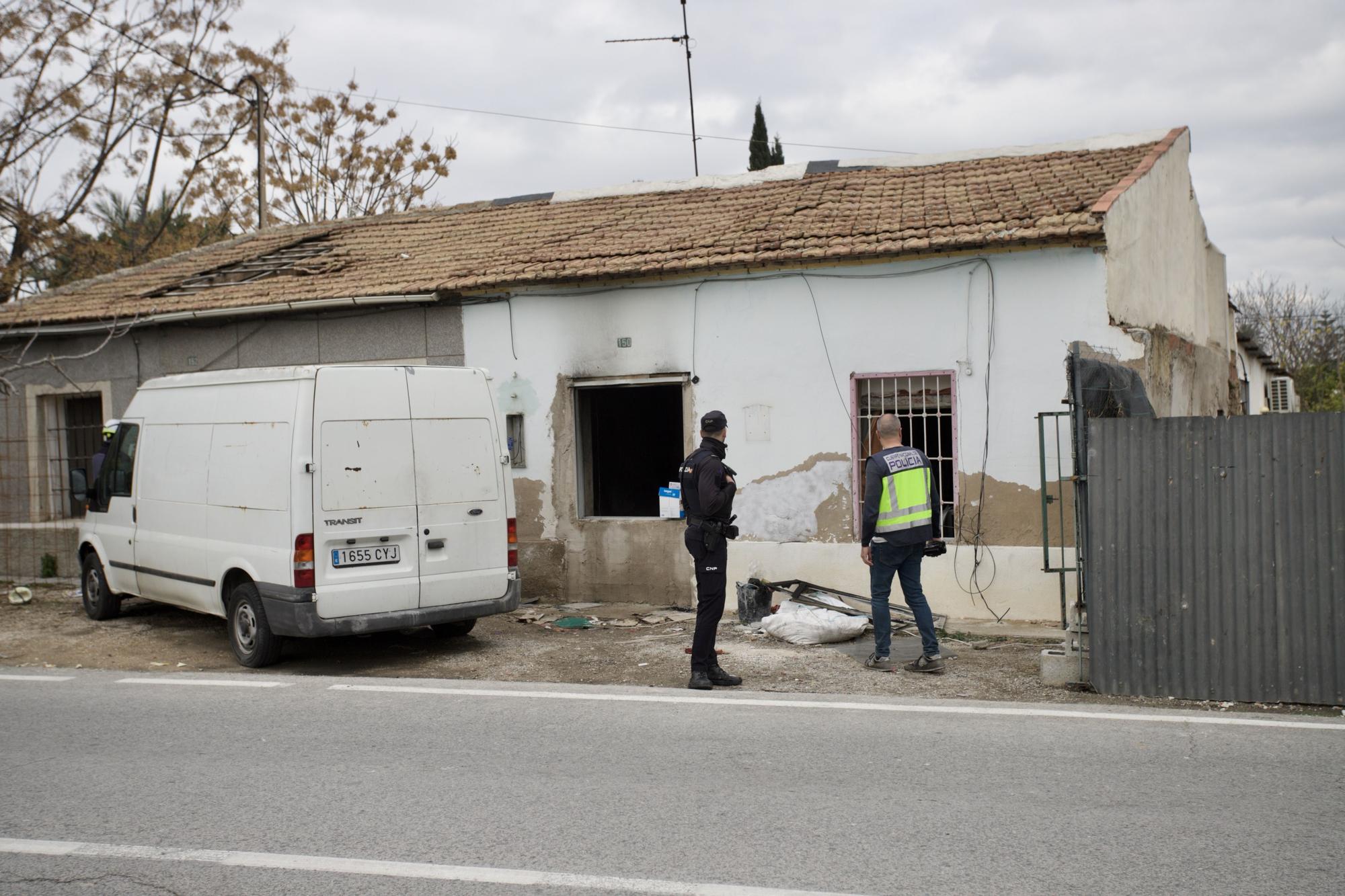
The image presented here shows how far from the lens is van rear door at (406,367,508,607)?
322 inches

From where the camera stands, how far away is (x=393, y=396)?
8086 millimetres

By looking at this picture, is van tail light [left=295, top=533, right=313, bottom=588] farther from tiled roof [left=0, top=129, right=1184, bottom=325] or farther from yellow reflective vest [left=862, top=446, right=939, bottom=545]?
tiled roof [left=0, top=129, right=1184, bottom=325]

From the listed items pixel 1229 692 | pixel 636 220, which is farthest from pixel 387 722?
pixel 636 220

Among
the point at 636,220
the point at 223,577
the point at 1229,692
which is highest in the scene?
the point at 636,220

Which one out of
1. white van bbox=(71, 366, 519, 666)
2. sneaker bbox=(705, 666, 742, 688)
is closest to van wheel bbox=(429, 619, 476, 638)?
white van bbox=(71, 366, 519, 666)

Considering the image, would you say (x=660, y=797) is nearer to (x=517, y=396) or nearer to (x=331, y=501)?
(x=331, y=501)

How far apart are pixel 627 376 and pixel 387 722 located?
5463 mm

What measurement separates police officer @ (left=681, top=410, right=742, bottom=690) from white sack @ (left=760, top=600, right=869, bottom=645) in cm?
156

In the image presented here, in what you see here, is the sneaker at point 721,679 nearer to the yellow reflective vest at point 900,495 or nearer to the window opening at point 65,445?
the yellow reflective vest at point 900,495

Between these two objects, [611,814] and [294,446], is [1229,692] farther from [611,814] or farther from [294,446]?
[294,446]

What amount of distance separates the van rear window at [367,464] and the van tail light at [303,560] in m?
0.26

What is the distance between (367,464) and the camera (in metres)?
7.93

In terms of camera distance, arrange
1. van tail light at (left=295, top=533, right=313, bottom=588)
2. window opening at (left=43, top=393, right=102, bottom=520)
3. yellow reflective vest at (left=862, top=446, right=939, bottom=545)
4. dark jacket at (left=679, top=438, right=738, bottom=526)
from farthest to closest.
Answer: window opening at (left=43, top=393, right=102, bottom=520)
van tail light at (left=295, top=533, right=313, bottom=588)
yellow reflective vest at (left=862, top=446, right=939, bottom=545)
dark jacket at (left=679, top=438, right=738, bottom=526)

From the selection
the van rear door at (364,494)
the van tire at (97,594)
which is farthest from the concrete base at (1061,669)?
the van tire at (97,594)
